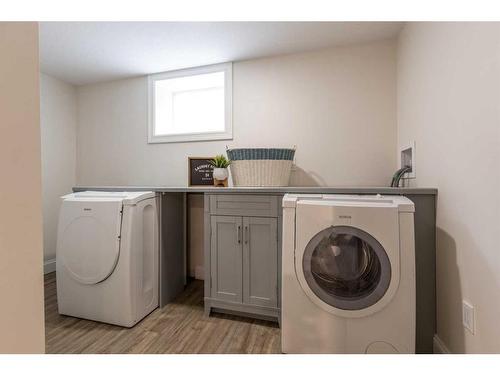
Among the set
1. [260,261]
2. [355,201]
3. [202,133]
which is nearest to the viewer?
[355,201]

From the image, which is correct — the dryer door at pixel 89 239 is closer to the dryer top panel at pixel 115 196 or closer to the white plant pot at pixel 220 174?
the dryer top panel at pixel 115 196

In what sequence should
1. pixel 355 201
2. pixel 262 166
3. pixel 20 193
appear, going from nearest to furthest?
pixel 20 193 → pixel 355 201 → pixel 262 166

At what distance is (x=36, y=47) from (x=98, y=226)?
136cm

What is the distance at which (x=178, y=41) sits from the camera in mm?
2012

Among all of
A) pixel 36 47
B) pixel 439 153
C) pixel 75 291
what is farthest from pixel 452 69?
pixel 75 291

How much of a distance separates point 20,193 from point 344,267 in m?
1.34

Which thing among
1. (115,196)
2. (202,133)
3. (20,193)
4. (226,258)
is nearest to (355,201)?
(226,258)

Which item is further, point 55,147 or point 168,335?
point 55,147

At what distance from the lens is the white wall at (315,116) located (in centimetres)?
206

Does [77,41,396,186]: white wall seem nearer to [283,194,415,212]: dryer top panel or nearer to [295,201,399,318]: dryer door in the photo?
[283,194,415,212]: dryer top panel

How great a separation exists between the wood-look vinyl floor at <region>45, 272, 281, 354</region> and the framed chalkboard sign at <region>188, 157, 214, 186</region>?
109 cm

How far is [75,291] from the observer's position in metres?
1.74

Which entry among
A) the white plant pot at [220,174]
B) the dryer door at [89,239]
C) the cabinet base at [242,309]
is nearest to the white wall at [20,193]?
the dryer door at [89,239]

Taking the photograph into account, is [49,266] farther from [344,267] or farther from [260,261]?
[344,267]
